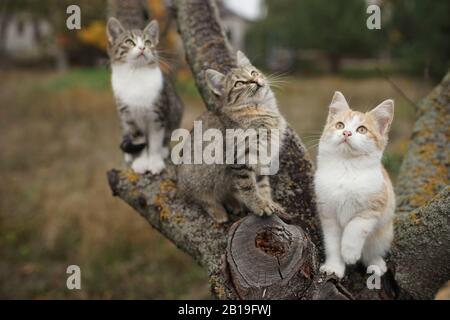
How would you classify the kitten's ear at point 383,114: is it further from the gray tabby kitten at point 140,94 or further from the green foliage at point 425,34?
the green foliage at point 425,34

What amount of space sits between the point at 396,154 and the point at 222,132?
7198 millimetres

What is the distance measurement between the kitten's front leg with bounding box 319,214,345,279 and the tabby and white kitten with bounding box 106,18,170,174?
1.49 m

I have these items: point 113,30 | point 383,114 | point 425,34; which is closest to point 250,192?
point 383,114

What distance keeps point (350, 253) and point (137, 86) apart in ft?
6.71

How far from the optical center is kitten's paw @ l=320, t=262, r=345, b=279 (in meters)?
2.77

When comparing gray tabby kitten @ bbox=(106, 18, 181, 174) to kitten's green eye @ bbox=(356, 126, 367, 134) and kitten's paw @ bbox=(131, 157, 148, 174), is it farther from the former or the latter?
kitten's green eye @ bbox=(356, 126, 367, 134)

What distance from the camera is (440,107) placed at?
399cm

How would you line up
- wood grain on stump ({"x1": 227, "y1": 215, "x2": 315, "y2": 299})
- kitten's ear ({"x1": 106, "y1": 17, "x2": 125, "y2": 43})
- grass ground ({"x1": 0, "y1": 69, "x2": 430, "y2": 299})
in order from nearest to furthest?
wood grain on stump ({"x1": 227, "y1": 215, "x2": 315, "y2": 299}) < kitten's ear ({"x1": 106, "y1": 17, "x2": 125, "y2": 43}) < grass ground ({"x1": 0, "y1": 69, "x2": 430, "y2": 299})

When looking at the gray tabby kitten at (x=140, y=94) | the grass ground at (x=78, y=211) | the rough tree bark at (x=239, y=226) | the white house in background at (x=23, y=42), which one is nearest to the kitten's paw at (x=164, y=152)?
the gray tabby kitten at (x=140, y=94)

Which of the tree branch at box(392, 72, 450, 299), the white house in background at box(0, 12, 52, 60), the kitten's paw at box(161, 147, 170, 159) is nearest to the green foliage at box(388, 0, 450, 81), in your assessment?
the tree branch at box(392, 72, 450, 299)

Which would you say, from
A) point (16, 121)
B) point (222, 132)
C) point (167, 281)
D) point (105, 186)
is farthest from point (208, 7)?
point (16, 121)

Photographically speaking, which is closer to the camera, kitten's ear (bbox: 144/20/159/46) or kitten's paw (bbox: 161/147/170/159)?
kitten's ear (bbox: 144/20/159/46)

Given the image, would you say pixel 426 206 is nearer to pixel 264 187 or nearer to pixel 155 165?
pixel 264 187

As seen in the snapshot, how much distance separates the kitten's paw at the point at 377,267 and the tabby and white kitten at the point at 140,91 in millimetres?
1754
